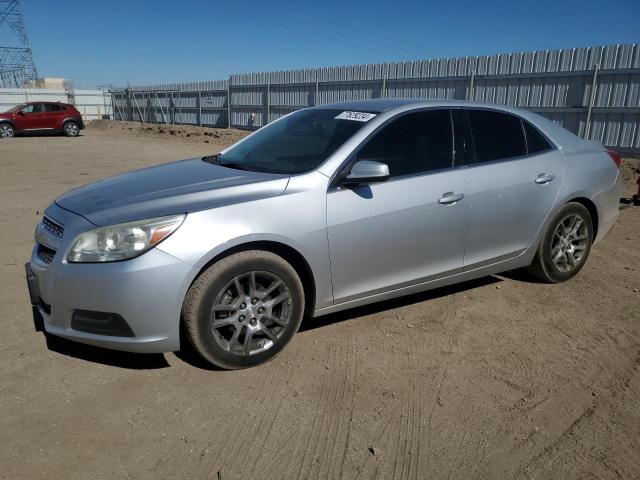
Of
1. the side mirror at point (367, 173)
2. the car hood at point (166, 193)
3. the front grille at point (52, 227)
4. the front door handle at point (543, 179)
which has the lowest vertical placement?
the front door handle at point (543, 179)

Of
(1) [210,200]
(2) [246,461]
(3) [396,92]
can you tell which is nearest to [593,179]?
(1) [210,200]

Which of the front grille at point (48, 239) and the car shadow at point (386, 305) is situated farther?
the car shadow at point (386, 305)

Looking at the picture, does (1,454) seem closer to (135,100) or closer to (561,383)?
(561,383)

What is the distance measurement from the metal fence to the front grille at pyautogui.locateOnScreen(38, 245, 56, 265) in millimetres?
12158

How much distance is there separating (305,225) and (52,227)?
1.56 meters

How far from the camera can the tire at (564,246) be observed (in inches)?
177

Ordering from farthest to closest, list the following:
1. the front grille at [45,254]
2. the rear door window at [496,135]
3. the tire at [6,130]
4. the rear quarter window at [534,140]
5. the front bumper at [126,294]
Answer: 1. the tire at [6,130]
2. the rear quarter window at [534,140]
3. the rear door window at [496,135]
4. the front grille at [45,254]
5. the front bumper at [126,294]

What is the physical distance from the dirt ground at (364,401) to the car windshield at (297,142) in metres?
1.25

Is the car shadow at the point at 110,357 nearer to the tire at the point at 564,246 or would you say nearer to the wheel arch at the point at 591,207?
the tire at the point at 564,246

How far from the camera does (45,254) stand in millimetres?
3133

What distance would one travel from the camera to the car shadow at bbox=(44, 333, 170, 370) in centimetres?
324

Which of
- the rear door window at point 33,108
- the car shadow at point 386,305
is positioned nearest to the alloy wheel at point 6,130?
the rear door window at point 33,108

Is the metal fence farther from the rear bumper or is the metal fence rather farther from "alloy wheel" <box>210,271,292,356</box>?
"alloy wheel" <box>210,271,292,356</box>

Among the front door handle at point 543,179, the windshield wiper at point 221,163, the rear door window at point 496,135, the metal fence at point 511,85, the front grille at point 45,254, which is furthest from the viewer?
the metal fence at point 511,85
